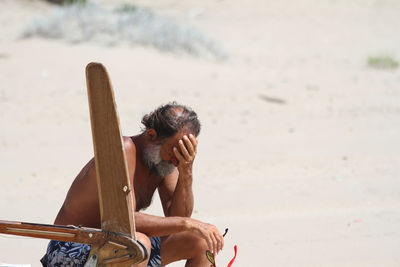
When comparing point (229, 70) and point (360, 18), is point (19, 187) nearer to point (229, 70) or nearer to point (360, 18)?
point (229, 70)

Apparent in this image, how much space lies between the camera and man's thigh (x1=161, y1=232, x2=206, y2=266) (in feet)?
11.5

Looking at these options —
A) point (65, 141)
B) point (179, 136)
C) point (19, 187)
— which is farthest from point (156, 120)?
point (65, 141)

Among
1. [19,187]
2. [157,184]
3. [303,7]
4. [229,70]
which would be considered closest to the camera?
[157,184]

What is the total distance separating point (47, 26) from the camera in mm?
13531

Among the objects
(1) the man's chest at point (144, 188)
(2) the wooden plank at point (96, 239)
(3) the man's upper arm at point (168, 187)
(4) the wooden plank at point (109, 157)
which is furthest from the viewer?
(3) the man's upper arm at point (168, 187)

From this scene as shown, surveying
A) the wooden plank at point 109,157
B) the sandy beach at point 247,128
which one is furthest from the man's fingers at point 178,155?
the sandy beach at point 247,128

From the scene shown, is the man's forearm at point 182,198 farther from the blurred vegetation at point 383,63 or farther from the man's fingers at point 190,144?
the blurred vegetation at point 383,63

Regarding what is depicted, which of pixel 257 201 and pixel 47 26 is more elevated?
pixel 47 26

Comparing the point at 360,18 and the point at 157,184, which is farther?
the point at 360,18

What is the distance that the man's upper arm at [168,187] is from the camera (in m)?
3.66

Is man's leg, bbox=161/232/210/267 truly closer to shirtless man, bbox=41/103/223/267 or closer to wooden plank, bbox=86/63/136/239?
shirtless man, bbox=41/103/223/267

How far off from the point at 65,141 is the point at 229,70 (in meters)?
5.35

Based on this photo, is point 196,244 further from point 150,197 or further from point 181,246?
point 150,197

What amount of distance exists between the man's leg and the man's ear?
0.57 m
